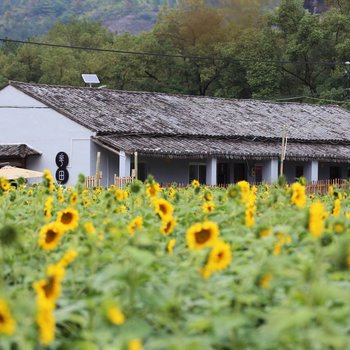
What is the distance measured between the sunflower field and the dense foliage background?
4002 cm

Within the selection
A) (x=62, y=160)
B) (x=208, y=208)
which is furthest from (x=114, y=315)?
(x=62, y=160)

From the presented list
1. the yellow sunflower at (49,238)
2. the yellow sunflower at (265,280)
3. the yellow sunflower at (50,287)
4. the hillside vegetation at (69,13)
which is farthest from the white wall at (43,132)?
the hillside vegetation at (69,13)

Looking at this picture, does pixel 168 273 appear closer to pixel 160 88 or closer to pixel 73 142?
pixel 73 142

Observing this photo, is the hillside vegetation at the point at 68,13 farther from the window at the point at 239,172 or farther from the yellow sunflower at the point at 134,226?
the yellow sunflower at the point at 134,226

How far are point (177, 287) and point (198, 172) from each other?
24.5m

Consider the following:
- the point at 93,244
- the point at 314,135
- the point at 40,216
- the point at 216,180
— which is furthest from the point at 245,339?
the point at 314,135

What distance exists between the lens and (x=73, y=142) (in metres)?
24.8

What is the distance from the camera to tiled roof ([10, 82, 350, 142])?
25094 mm

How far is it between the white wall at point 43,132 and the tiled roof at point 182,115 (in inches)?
13.5

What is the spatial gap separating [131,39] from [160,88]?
5581 mm

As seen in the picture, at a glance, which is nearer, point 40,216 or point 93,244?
point 93,244

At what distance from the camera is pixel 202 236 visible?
283cm

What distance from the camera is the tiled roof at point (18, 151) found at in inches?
995

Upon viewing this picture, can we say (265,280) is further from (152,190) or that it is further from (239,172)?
(239,172)
